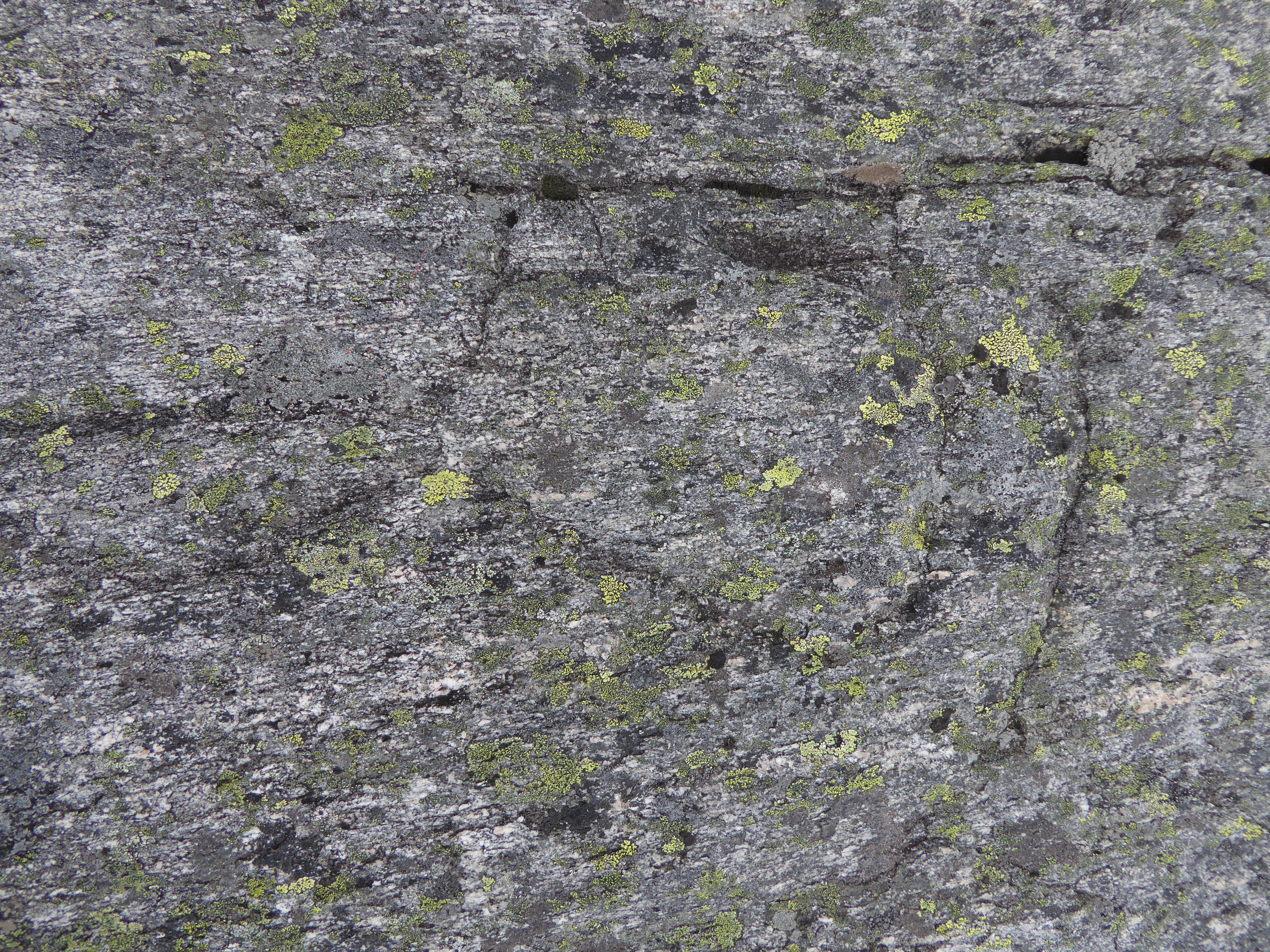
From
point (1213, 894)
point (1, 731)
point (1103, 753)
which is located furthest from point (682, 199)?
point (1213, 894)

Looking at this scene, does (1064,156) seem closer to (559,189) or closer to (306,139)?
(559,189)

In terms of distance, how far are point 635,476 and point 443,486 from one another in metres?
0.74

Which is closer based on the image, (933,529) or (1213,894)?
(933,529)

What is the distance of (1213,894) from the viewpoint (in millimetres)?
2939

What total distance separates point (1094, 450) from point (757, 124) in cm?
192

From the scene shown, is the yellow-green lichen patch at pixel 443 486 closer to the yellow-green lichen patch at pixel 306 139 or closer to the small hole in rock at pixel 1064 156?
the yellow-green lichen patch at pixel 306 139

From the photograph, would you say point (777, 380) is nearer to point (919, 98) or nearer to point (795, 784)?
point (919, 98)

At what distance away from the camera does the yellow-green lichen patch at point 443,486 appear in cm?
256

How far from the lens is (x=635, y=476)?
104 inches

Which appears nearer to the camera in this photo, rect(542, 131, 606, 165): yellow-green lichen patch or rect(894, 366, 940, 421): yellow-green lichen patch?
rect(542, 131, 606, 165): yellow-green lichen patch

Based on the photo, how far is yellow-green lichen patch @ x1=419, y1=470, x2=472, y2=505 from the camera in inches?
101

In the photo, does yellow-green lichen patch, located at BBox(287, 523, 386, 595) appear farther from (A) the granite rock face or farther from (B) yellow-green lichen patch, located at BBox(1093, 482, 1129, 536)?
(B) yellow-green lichen patch, located at BBox(1093, 482, 1129, 536)

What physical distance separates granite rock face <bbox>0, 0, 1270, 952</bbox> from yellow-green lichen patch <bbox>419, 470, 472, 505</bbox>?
13 mm

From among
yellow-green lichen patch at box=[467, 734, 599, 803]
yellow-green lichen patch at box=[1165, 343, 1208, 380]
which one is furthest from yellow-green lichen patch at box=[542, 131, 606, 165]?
yellow-green lichen patch at box=[1165, 343, 1208, 380]
